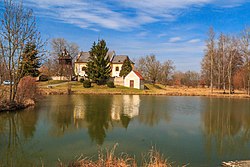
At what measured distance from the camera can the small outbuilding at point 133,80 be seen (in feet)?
132

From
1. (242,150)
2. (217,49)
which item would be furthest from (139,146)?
(217,49)

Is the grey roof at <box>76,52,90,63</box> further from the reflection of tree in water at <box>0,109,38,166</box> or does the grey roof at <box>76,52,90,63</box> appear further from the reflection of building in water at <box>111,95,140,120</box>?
the reflection of tree in water at <box>0,109,38,166</box>

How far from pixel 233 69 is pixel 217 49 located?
5.61 meters

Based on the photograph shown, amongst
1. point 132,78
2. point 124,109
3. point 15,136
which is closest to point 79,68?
point 132,78

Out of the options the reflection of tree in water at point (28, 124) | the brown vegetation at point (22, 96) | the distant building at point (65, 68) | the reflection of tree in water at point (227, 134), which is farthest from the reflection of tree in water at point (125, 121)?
the distant building at point (65, 68)

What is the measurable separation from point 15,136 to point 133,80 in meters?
32.1

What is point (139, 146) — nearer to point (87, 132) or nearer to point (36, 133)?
point (87, 132)

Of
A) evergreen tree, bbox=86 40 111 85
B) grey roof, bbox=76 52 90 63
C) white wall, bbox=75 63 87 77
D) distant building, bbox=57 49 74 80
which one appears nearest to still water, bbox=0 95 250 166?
evergreen tree, bbox=86 40 111 85

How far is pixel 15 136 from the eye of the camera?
913 cm

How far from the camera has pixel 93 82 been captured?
4041 centimetres

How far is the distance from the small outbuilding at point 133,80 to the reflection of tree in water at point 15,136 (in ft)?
90.7

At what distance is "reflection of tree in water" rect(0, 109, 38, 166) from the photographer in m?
6.36

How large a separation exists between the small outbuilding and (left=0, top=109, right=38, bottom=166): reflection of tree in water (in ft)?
90.7

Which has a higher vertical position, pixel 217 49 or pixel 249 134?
pixel 217 49
